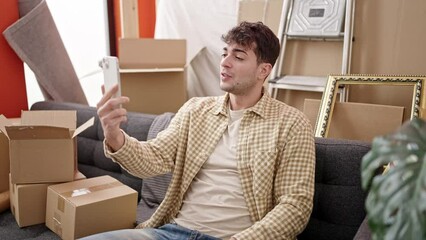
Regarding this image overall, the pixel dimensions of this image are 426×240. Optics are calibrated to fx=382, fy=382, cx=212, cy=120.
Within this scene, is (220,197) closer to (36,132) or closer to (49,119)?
(36,132)

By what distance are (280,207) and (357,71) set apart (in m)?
1.22

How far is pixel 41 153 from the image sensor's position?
5.09 ft

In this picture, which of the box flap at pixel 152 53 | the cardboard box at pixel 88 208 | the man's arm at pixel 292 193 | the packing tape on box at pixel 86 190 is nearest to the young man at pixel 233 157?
the man's arm at pixel 292 193

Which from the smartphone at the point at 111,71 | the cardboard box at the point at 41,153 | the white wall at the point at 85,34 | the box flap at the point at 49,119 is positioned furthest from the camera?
the white wall at the point at 85,34

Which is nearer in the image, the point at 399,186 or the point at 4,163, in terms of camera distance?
the point at 399,186

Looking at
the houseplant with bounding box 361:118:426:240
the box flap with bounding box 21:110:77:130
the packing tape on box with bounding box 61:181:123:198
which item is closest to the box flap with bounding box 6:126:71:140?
the box flap with bounding box 21:110:77:130

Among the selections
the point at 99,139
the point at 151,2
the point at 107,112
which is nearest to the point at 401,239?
the point at 107,112

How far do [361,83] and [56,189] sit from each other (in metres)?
1.50

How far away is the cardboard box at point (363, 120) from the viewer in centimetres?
184

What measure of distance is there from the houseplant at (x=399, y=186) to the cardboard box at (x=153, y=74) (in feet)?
6.99

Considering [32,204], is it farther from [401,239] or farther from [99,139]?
[401,239]

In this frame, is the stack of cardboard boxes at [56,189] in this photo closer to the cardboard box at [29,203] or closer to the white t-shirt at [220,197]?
the cardboard box at [29,203]

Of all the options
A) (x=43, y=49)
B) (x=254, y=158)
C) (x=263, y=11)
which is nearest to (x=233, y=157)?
(x=254, y=158)

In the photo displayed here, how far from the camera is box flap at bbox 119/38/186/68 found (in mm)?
2490
